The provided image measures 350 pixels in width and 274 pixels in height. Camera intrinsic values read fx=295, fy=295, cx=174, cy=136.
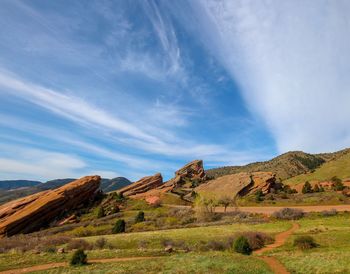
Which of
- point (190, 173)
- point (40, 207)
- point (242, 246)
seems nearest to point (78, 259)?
point (242, 246)

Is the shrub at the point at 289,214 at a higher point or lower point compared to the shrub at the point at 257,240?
higher

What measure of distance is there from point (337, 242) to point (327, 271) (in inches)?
468

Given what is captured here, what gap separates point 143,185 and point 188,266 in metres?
89.8

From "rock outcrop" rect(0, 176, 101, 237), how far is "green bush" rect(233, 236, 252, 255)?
1932 inches

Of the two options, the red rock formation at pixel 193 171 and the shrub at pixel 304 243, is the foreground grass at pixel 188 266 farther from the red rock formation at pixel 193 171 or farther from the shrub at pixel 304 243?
the red rock formation at pixel 193 171

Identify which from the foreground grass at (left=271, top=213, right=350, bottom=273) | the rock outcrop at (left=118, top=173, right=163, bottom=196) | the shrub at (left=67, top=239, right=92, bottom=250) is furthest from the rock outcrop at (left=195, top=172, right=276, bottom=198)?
the shrub at (left=67, top=239, right=92, bottom=250)

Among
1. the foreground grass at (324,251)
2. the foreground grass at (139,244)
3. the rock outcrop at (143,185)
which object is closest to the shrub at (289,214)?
the foreground grass at (324,251)

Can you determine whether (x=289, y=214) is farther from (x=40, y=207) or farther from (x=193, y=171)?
(x=193, y=171)

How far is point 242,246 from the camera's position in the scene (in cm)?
2802

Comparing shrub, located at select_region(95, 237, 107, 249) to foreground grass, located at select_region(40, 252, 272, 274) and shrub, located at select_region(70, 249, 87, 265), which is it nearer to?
shrub, located at select_region(70, 249, 87, 265)

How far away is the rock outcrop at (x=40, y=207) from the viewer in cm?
5994

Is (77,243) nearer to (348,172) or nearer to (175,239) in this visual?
(175,239)

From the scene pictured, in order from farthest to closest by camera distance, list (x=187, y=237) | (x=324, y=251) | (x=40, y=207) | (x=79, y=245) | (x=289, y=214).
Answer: (x=40, y=207) < (x=289, y=214) < (x=187, y=237) < (x=79, y=245) < (x=324, y=251)

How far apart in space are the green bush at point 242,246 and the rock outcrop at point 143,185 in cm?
7722
